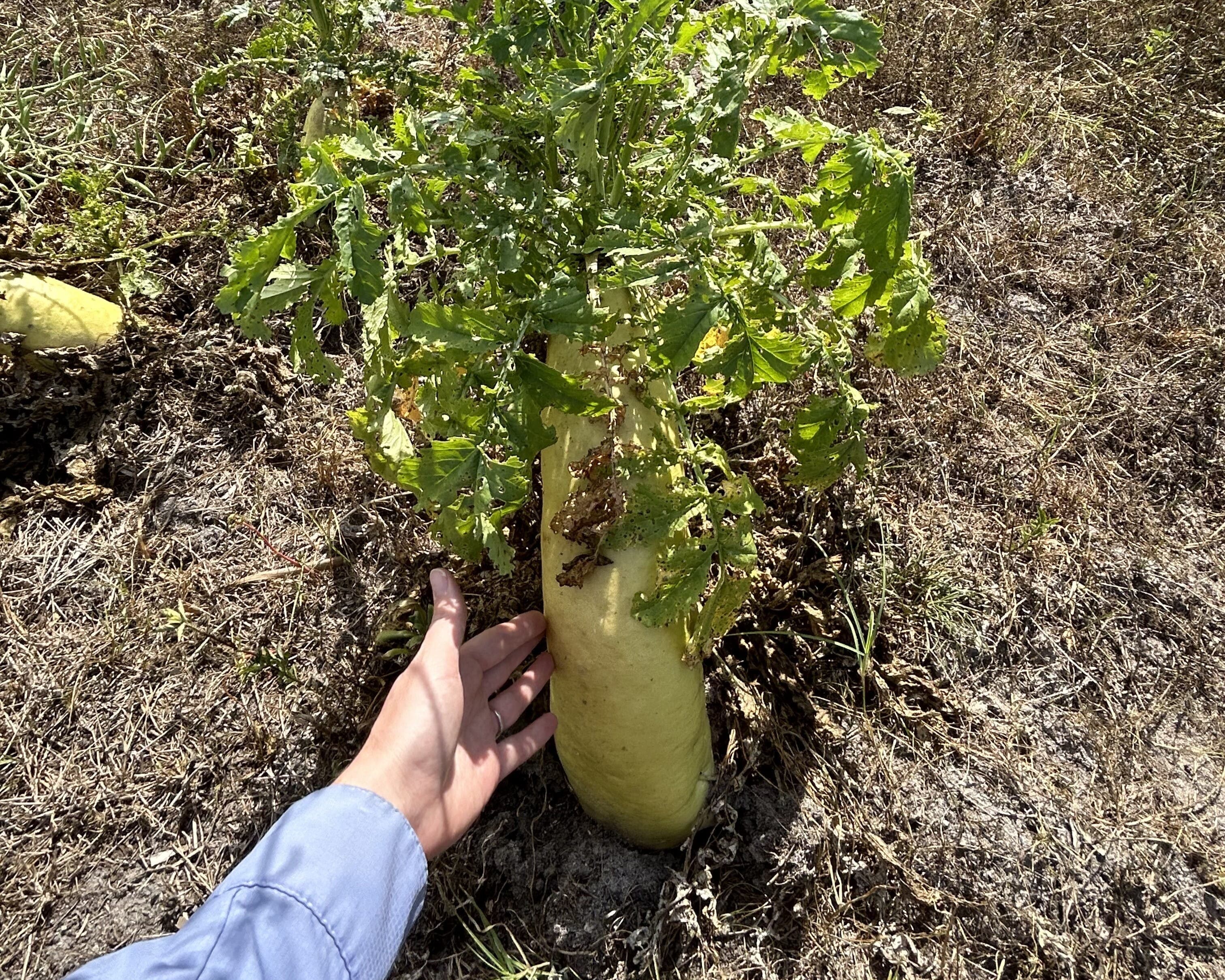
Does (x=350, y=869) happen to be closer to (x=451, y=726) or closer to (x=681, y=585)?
(x=451, y=726)

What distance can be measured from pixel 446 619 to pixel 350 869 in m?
0.62

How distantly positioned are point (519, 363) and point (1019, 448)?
2011 millimetres

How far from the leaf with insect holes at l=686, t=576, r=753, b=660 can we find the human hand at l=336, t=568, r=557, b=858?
1.48ft

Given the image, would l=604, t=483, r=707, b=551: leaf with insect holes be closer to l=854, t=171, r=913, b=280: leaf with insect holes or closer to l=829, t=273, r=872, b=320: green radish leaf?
l=829, t=273, r=872, b=320: green radish leaf

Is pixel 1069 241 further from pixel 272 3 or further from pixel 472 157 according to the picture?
pixel 272 3

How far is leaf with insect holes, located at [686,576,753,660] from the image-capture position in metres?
2.04

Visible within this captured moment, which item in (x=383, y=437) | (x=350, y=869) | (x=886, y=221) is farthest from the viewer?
(x=383, y=437)

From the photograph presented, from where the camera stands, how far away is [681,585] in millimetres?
1964

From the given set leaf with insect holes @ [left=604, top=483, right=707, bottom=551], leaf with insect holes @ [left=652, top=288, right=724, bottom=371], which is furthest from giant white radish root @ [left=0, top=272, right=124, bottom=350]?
leaf with insect holes @ [left=652, top=288, right=724, bottom=371]

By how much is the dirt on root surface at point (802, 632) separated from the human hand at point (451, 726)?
1.00ft

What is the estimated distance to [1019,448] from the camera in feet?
9.64

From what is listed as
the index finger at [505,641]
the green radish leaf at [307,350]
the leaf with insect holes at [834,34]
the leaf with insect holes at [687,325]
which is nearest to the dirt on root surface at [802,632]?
the index finger at [505,641]

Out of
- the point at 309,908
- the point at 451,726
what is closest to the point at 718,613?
the point at 451,726

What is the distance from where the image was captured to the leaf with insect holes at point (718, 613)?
2.04 meters
